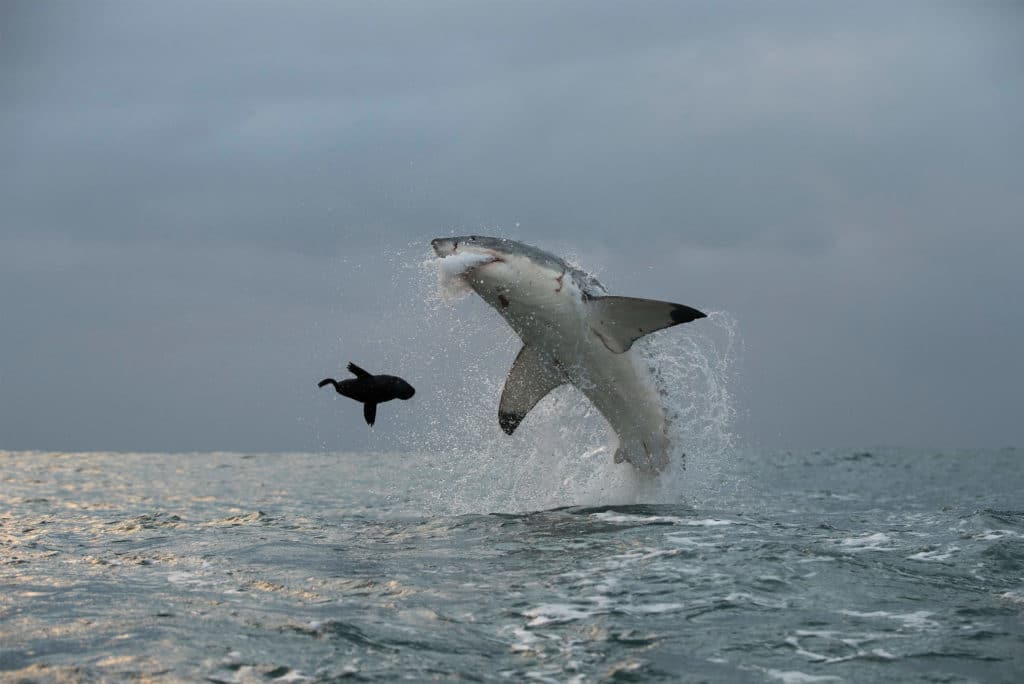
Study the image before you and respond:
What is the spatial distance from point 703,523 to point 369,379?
564cm

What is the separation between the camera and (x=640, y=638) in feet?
24.3

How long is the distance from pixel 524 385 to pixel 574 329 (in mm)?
2550

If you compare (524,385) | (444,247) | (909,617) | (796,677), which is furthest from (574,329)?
(796,677)

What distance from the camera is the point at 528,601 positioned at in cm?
866

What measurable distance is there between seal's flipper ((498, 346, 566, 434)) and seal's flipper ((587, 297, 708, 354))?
3.88 ft

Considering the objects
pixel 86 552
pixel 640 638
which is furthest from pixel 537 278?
pixel 86 552

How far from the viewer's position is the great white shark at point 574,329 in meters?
12.0

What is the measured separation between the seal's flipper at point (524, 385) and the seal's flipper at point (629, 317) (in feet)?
3.88

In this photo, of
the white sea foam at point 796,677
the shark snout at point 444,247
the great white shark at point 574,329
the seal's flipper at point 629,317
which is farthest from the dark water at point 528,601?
the shark snout at point 444,247

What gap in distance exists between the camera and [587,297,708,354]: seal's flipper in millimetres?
12844

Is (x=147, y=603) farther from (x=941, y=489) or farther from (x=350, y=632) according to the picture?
(x=941, y=489)

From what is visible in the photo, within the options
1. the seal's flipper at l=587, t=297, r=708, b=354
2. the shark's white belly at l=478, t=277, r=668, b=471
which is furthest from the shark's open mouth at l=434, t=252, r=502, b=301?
the seal's flipper at l=587, t=297, r=708, b=354

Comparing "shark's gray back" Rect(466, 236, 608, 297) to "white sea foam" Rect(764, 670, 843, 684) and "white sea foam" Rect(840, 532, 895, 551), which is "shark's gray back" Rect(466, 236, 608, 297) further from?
"white sea foam" Rect(764, 670, 843, 684)

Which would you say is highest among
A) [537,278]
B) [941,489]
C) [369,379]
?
[537,278]
